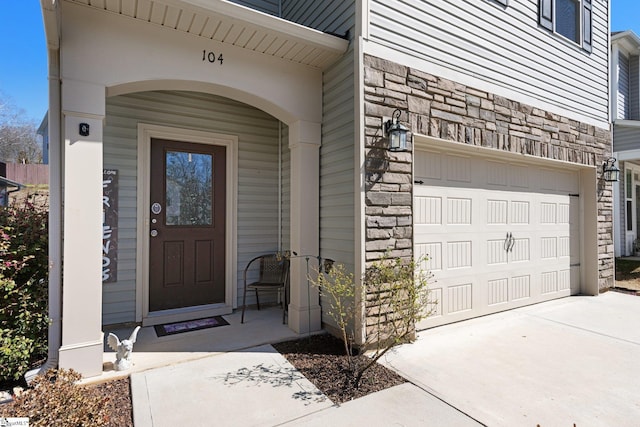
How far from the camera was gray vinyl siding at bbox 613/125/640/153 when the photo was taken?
758 centimetres

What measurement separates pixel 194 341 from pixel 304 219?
1512mm

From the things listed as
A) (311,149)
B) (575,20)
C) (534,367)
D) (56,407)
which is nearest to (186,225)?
(311,149)

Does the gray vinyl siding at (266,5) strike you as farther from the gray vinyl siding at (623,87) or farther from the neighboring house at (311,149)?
the gray vinyl siding at (623,87)

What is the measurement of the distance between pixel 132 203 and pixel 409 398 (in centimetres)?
315

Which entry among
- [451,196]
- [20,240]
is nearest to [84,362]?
[20,240]

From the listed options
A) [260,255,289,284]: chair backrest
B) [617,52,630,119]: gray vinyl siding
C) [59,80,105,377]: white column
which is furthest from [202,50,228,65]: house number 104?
[617,52,630,119]: gray vinyl siding

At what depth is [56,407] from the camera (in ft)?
5.23

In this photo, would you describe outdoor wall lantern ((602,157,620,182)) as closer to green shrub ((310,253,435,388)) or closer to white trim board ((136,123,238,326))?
green shrub ((310,253,435,388))

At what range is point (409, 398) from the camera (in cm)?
223

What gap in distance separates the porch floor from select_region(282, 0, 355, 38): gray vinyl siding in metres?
2.97

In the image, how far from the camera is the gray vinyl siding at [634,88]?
9.58 meters

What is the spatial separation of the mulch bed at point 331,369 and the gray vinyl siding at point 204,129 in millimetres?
1406

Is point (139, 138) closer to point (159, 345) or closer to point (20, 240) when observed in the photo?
point (20, 240)

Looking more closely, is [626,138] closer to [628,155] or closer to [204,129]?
[628,155]
